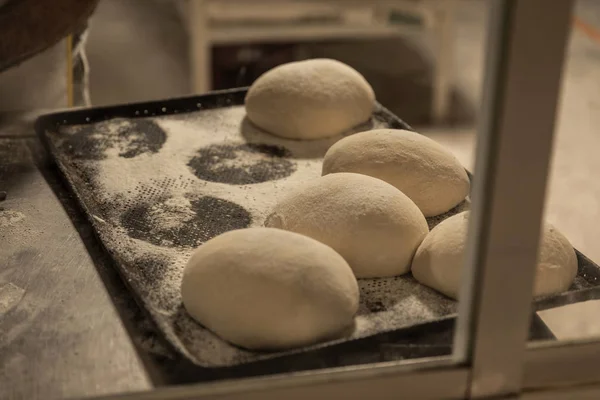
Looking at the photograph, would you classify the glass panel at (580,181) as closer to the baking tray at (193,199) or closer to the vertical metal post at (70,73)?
the baking tray at (193,199)

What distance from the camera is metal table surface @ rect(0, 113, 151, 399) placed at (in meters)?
0.70

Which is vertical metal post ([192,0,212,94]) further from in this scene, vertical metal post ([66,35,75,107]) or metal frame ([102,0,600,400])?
metal frame ([102,0,600,400])

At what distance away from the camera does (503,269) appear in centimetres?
60

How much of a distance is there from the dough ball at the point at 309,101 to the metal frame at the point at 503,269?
67cm

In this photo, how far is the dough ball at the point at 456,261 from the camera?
808mm

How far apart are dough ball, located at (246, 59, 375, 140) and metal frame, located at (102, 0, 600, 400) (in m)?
0.67

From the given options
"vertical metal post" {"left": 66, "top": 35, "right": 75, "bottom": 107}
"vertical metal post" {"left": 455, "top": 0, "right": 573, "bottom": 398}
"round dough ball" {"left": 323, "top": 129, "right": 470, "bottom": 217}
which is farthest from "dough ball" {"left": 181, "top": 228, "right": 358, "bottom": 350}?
"vertical metal post" {"left": 66, "top": 35, "right": 75, "bottom": 107}

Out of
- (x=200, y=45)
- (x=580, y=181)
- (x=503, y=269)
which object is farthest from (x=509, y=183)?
(x=200, y=45)

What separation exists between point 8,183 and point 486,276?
77 centimetres

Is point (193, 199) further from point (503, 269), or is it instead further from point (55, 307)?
point (503, 269)

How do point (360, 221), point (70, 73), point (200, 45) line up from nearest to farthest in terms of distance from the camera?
point (360, 221) < point (70, 73) < point (200, 45)

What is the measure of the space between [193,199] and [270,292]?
1.15 ft

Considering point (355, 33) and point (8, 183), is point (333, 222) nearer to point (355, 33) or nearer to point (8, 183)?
point (8, 183)

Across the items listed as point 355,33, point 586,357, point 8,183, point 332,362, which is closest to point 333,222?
point 332,362
